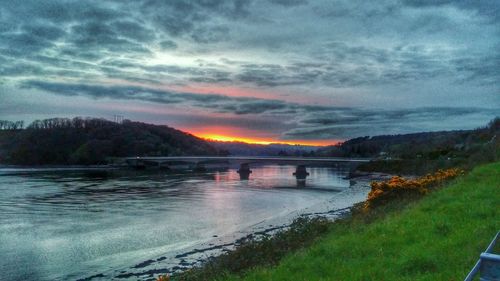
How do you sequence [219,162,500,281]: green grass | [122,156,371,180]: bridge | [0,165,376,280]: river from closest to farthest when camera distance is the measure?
[219,162,500,281]: green grass, [0,165,376,280]: river, [122,156,371,180]: bridge

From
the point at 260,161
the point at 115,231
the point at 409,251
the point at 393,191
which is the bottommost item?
the point at 115,231

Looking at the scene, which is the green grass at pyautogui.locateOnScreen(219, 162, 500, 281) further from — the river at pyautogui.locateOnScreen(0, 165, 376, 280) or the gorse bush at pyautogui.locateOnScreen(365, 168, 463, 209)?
the gorse bush at pyautogui.locateOnScreen(365, 168, 463, 209)

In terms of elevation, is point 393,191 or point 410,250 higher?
point 410,250

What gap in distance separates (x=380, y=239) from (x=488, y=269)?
26.9 ft

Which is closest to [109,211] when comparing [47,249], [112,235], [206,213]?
[206,213]

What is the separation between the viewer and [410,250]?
11.2 meters

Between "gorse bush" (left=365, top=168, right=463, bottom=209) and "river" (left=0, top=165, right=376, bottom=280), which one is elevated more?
"gorse bush" (left=365, top=168, right=463, bottom=209)

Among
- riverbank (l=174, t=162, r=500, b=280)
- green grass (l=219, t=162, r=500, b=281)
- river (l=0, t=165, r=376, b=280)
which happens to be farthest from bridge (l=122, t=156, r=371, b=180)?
green grass (l=219, t=162, r=500, b=281)

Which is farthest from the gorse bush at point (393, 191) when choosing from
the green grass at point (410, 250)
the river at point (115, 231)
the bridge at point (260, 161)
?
the bridge at point (260, 161)

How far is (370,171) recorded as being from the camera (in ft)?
415

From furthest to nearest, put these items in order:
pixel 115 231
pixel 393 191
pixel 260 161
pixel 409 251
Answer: pixel 260 161 → pixel 115 231 → pixel 393 191 → pixel 409 251

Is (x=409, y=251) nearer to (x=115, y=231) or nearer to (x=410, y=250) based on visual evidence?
(x=410, y=250)

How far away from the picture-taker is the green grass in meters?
9.84

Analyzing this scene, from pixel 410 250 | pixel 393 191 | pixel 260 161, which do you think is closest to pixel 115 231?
pixel 393 191
